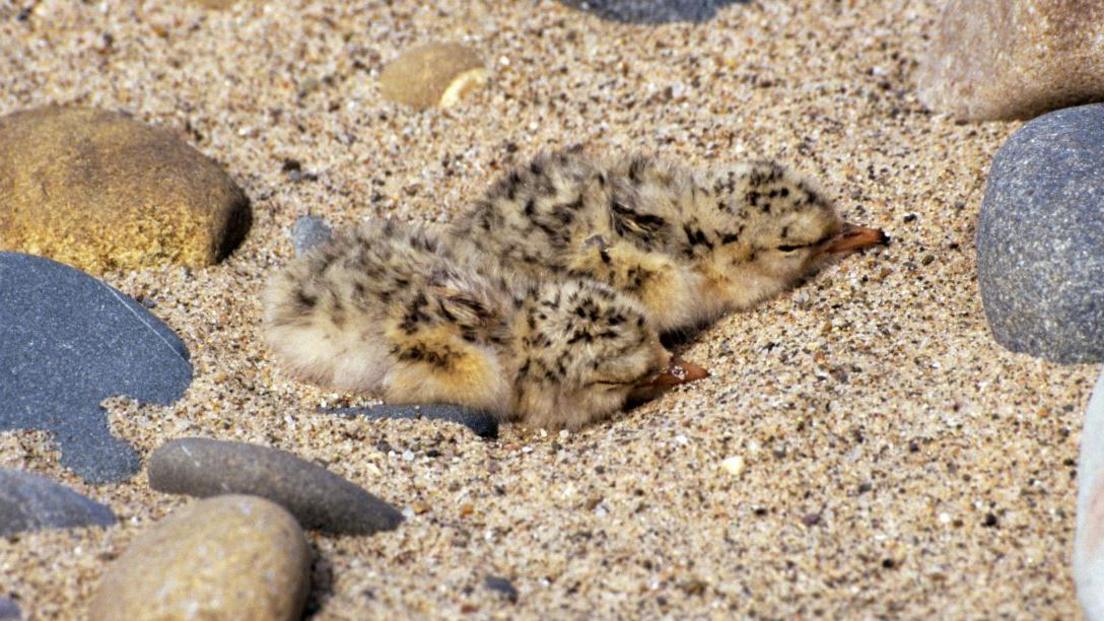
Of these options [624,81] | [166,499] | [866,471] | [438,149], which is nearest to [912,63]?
[624,81]

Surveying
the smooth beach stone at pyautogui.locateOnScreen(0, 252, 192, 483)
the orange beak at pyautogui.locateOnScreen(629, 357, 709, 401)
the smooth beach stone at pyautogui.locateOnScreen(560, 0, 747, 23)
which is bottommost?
the smooth beach stone at pyautogui.locateOnScreen(0, 252, 192, 483)

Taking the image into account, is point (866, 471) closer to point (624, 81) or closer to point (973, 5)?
point (973, 5)

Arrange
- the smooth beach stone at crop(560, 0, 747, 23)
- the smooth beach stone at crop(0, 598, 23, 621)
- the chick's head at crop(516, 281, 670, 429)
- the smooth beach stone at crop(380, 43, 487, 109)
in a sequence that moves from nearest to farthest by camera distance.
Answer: the smooth beach stone at crop(0, 598, 23, 621) → the chick's head at crop(516, 281, 670, 429) → the smooth beach stone at crop(380, 43, 487, 109) → the smooth beach stone at crop(560, 0, 747, 23)

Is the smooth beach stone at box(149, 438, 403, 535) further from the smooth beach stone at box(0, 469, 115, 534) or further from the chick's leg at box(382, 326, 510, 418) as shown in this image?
the chick's leg at box(382, 326, 510, 418)

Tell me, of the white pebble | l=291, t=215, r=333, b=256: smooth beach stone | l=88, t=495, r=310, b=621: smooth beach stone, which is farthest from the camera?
l=291, t=215, r=333, b=256: smooth beach stone

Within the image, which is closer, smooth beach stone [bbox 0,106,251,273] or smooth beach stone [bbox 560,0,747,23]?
smooth beach stone [bbox 0,106,251,273]

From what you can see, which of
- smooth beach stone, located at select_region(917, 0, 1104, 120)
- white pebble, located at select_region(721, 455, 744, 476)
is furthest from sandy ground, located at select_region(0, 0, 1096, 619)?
smooth beach stone, located at select_region(917, 0, 1104, 120)

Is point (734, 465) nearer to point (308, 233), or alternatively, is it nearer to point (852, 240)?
A: point (852, 240)
